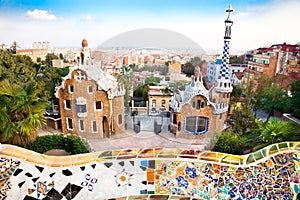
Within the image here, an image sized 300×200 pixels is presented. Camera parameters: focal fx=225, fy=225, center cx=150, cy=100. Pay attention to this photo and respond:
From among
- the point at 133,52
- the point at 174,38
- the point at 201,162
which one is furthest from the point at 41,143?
the point at 201,162

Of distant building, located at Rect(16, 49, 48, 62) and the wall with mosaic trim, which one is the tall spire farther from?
distant building, located at Rect(16, 49, 48, 62)

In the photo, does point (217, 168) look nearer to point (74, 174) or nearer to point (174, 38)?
point (74, 174)

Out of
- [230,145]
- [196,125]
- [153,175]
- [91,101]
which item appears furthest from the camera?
[91,101]

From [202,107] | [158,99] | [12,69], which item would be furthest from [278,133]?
[12,69]

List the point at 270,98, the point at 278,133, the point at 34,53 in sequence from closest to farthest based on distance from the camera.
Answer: the point at 278,133 → the point at 270,98 → the point at 34,53

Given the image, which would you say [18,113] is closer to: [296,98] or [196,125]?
[196,125]

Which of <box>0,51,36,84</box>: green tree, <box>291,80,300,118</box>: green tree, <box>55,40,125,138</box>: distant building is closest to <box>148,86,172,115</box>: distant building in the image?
<box>55,40,125,138</box>: distant building
